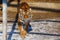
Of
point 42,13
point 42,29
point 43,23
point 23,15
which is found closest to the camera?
point 23,15

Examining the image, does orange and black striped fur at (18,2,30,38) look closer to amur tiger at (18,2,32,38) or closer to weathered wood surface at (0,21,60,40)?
amur tiger at (18,2,32,38)

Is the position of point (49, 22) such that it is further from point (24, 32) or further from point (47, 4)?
point (24, 32)

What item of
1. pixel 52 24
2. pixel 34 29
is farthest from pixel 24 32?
pixel 52 24

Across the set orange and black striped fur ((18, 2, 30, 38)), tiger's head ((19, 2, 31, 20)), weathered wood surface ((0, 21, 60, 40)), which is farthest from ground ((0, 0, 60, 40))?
tiger's head ((19, 2, 31, 20))

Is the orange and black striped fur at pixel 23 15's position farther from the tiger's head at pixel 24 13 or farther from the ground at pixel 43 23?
the ground at pixel 43 23

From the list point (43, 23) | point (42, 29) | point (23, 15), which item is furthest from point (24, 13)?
point (43, 23)

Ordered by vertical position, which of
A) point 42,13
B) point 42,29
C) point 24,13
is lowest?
point 42,29

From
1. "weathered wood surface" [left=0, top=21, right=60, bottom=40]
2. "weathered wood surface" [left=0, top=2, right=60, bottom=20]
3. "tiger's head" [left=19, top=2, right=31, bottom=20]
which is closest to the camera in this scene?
"tiger's head" [left=19, top=2, right=31, bottom=20]

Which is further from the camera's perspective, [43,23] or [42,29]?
[43,23]

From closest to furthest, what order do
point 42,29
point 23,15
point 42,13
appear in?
Result: point 23,15, point 42,29, point 42,13

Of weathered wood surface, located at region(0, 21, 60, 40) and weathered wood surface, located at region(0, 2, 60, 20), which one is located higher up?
weathered wood surface, located at region(0, 2, 60, 20)

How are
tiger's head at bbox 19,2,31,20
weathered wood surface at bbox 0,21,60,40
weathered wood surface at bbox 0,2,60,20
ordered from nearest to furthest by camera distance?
tiger's head at bbox 19,2,31,20 → weathered wood surface at bbox 0,21,60,40 → weathered wood surface at bbox 0,2,60,20

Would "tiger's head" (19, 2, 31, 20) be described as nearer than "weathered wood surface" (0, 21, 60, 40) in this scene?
Yes

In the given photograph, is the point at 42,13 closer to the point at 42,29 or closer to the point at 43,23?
the point at 43,23
